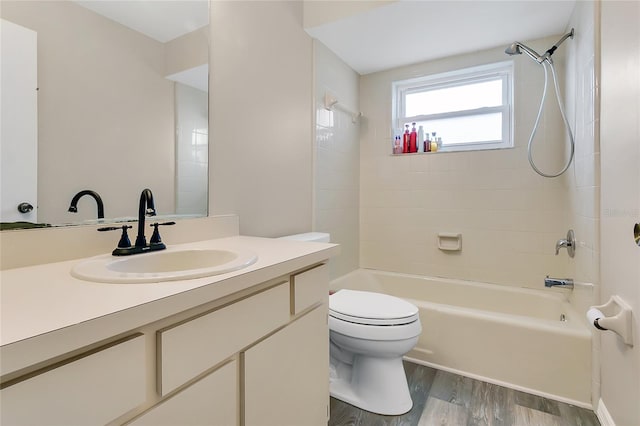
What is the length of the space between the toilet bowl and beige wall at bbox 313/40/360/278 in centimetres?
78

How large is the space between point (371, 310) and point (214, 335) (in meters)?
0.99

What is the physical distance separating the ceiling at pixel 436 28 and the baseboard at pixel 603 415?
2.07 m

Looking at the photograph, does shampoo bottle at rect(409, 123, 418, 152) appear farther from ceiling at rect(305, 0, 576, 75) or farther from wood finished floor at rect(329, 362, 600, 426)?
wood finished floor at rect(329, 362, 600, 426)

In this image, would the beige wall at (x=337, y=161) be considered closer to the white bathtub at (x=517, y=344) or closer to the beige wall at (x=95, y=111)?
the white bathtub at (x=517, y=344)

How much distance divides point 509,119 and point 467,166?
45 centimetres

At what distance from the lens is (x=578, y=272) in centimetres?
174

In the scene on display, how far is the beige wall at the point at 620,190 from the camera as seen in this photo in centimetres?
101

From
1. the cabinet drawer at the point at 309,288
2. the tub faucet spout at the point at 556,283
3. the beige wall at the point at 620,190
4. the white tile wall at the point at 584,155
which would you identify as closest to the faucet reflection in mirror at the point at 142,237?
the cabinet drawer at the point at 309,288

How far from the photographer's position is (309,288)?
3.37 feet

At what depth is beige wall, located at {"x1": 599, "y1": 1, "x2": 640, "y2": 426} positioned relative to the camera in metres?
1.01

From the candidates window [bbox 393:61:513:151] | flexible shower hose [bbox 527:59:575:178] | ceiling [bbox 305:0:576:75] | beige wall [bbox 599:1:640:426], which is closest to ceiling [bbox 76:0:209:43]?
ceiling [bbox 305:0:576:75]

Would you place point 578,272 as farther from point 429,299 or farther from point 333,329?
point 333,329

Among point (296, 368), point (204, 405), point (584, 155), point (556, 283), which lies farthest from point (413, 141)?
point (204, 405)

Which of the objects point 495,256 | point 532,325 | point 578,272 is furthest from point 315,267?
point 495,256
